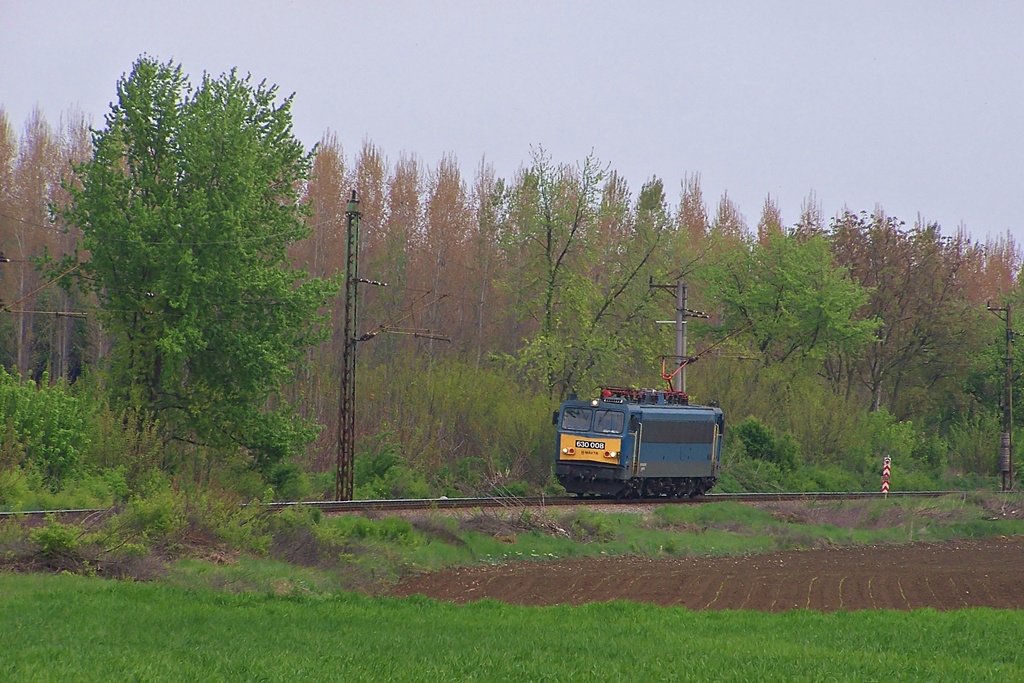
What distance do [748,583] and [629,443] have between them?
13.5 metres

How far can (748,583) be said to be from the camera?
24.7 metres

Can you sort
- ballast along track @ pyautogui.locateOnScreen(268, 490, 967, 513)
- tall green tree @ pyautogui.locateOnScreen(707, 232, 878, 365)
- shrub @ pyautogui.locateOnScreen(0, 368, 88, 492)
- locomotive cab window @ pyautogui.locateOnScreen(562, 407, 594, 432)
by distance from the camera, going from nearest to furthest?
shrub @ pyautogui.locateOnScreen(0, 368, 88, 492), ballast along track @ pyautogui.locateOnScreen(268, 490, 967, 513), locomotive cab window @ pyautogui.locateOnScreen(562, 407, 594, 432), tall green tree @ pyautogui.locateOnScreen(707, 232, 878, 365)

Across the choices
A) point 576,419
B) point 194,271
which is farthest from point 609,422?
point 194,271

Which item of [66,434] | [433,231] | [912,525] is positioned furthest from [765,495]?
[433,231]

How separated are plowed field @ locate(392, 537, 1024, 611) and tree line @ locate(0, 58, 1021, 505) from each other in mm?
8275

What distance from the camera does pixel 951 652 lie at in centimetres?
1627

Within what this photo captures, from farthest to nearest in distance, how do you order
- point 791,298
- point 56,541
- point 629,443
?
point 791,298, point 629,443, point 56,541

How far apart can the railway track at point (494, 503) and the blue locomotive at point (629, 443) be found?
613 millimetres

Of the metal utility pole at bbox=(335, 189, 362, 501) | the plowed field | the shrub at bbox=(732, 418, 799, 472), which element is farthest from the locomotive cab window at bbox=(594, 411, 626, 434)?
the shrub at bbox=(732, 418, 799, 472)

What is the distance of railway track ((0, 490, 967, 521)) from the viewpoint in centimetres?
2417

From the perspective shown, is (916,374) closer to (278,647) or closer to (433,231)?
(433,231)

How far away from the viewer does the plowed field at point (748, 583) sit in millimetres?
22312

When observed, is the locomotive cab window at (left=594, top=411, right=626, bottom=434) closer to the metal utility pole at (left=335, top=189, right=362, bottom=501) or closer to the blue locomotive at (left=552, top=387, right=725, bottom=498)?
the blue locomotive at (left=552, top=387, right=725, bottom=498)

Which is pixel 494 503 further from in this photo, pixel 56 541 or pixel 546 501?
pixel 56 541
